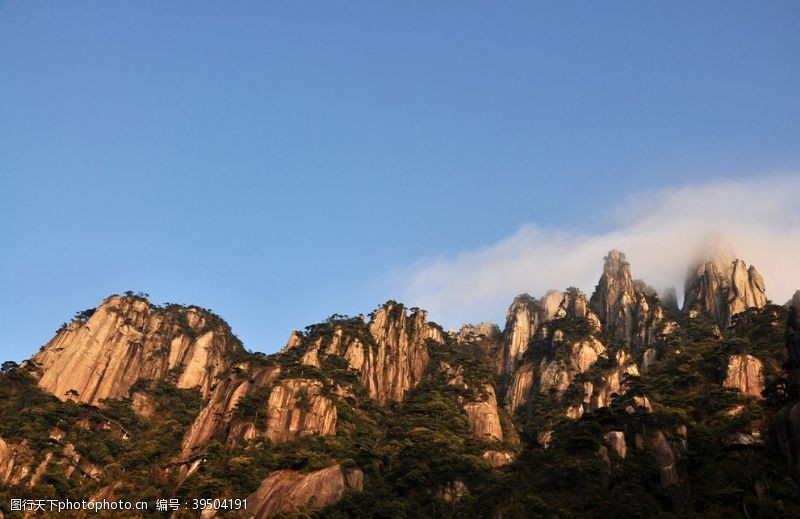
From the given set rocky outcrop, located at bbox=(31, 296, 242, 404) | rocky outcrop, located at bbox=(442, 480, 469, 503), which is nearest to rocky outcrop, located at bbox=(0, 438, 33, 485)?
rocky outcrop, located at bbox=(31, 296, 242, 404)

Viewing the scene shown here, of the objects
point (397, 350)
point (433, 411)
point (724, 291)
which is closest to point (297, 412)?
point (433, 411)

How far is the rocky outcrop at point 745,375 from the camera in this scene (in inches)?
2928

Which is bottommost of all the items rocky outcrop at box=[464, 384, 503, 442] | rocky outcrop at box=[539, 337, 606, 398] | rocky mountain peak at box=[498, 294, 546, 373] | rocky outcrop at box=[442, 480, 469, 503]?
rocky outcrop at box=[442, 480, 469, 503]

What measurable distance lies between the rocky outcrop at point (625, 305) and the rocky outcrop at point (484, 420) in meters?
34.5

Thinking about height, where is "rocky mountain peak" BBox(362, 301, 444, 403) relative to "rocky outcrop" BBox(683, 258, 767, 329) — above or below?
below

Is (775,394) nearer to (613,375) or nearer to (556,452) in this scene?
(556,452)

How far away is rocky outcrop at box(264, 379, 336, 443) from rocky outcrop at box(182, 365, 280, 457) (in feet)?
10.6

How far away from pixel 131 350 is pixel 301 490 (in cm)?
6719

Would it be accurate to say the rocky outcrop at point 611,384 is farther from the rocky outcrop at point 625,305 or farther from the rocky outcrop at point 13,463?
the rocky outcrop at point 13,463

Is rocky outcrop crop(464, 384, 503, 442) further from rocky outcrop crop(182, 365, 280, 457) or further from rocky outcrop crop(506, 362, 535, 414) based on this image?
rocky outcrop crop(182, 365, 280, 457)

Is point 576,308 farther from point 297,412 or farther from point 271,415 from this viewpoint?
point 271,415

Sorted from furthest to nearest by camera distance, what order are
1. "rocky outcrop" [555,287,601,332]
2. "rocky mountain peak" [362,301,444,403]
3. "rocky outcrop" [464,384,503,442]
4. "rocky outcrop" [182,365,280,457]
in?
"rocky outcrop" [555,287,601,332], "rocky mountain peak" [362,301,444,403], "rocky outcrop" [464,384,503,442], "rocky outcrop" [182,365,280,457]

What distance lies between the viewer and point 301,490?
222ft

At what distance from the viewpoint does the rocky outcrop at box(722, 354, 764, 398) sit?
244 ft
